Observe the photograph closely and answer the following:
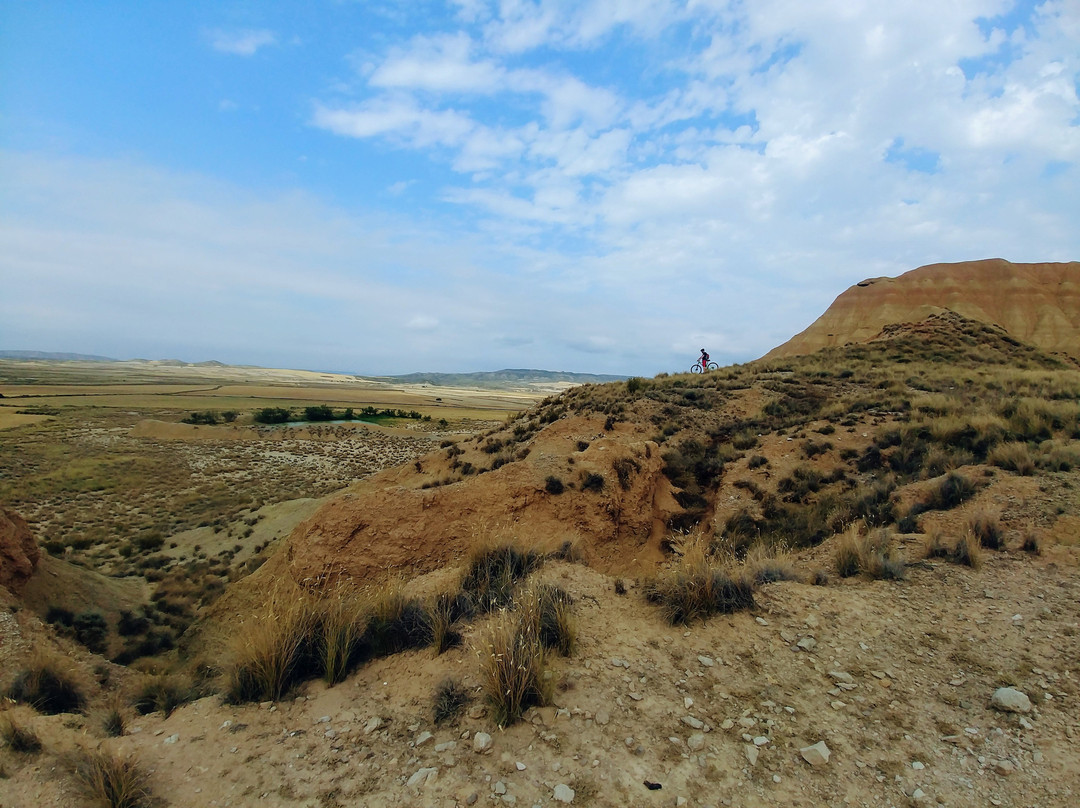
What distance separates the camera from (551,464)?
11.2 meters

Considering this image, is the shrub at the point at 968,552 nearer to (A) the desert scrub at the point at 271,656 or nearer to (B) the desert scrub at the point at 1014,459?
(B) the desert scrub at the point at 1014,459

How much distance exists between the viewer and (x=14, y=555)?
9.70 m

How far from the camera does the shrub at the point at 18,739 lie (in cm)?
376

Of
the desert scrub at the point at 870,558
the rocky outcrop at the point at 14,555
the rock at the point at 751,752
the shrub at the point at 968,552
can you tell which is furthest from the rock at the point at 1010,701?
the rocky outcrop at the point at 14,555

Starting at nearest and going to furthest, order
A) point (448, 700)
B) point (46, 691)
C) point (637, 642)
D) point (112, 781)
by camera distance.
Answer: point (112, 781), point (448, 700), point (637, 642), point (46, 691)

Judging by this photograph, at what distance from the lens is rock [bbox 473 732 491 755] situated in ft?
11.7

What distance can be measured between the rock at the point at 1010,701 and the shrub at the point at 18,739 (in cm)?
730

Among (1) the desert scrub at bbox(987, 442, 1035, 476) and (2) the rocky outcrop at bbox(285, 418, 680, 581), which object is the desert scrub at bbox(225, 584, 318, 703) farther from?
(1) the desert scrub at bbox(987, 442, 1035, 476)

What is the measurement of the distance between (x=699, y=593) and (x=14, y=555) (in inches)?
508

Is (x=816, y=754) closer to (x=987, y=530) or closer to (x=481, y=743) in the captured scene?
(x=481, y=743)

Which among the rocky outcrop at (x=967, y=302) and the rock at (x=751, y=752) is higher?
the rocky outcrop at (x=967, y=302)

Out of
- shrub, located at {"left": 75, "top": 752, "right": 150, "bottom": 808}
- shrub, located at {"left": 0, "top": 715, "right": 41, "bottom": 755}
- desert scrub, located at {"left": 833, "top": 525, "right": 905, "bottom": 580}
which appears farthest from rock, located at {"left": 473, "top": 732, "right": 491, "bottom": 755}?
desert scrub, located at {"left": 833, "top": 525, "right": 905, "bottom": 580}

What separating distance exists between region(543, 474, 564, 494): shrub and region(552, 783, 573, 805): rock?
23.6 feet

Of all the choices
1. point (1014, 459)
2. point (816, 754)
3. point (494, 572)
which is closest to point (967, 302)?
point (1014, 459)
